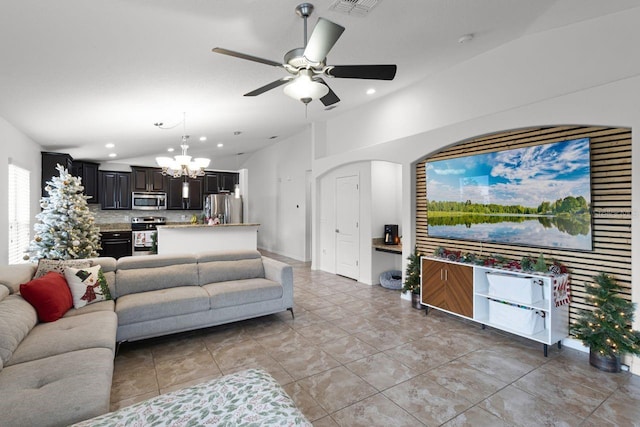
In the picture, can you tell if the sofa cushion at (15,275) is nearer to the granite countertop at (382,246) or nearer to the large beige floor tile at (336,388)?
the large beige floor tile at (336,388)

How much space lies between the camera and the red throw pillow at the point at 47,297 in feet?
8.51

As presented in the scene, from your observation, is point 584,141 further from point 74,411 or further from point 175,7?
point 74,411

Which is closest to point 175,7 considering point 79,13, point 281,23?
point 79,13

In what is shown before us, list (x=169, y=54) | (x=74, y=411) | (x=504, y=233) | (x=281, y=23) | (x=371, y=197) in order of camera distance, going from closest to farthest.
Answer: (x=74, y=411) < (x=281, y=23) < (x=169, y=54) < (x=504, y=233) < (x=371, y=197)

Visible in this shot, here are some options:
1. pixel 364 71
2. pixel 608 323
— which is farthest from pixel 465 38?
pixel 608 323

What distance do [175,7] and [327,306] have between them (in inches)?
146

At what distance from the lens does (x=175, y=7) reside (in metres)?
→ 2.29

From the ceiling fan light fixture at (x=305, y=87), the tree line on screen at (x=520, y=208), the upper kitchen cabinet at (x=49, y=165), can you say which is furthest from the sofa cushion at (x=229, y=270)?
the upper kitchen cabinet at (x=49, y=165)

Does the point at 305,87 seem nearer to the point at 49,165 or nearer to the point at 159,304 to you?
the point at 159,304

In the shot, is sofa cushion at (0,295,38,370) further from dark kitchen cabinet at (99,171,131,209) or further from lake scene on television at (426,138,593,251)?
dark kitchen cabinet at (99,171,131,209)

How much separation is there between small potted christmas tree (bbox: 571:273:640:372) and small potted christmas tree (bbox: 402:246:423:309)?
1819 mm

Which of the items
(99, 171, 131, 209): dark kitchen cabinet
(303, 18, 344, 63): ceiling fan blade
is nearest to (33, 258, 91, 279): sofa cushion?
(303, 18, 344, 63): ceiling fan blade

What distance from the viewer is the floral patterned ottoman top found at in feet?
4.47

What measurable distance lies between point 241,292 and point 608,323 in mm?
3454
